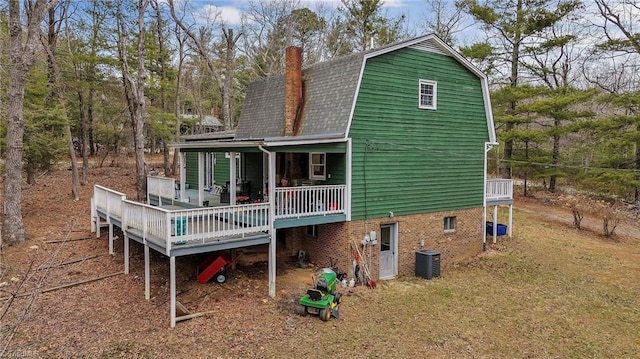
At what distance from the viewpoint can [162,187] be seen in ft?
51.1

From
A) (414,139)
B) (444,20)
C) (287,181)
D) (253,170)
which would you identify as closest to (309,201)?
(287,181)

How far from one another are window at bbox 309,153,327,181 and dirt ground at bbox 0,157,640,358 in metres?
2.89

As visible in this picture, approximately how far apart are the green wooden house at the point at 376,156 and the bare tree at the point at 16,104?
5167mm

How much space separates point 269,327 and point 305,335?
84 centimetres

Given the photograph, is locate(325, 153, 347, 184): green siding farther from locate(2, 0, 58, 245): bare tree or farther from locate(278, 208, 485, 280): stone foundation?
locate(2, 0, 58, 245): bare tree

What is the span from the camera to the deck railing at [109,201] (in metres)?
12.2

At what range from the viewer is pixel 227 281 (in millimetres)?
11383

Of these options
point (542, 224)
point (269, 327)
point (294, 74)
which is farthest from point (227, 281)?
point (542, 224)

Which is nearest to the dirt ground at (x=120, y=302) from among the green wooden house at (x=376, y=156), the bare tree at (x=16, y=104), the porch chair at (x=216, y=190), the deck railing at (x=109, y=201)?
the bare tree at (x=16, y=104)

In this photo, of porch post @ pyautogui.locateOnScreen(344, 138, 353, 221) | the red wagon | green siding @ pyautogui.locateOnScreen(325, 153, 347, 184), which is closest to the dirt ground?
the red wagon

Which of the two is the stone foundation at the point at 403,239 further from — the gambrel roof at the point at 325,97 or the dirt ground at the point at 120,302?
the gambrel roof at the point at 325,97

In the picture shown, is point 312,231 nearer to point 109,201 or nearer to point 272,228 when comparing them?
point 272,228

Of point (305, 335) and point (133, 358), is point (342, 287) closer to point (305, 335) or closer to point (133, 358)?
point (305, 335)

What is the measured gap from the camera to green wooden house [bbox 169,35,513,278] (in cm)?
1242
